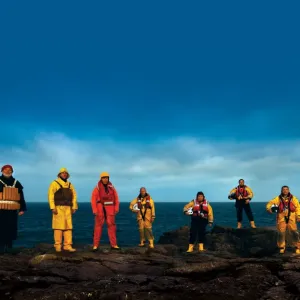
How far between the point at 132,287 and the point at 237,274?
3.32 metres

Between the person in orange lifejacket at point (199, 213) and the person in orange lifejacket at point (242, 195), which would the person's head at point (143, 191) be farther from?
the person in orange lifejacket at point (242, 195)

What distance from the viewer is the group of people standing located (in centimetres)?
1309

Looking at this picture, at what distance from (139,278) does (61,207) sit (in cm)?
477

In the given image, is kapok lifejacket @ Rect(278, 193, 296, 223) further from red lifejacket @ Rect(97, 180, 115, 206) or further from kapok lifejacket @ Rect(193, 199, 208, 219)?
red lifejacket @ Rect(97, 180, 115, 206)

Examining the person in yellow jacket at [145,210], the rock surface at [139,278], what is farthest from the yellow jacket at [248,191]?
the rock surface at [139,278]

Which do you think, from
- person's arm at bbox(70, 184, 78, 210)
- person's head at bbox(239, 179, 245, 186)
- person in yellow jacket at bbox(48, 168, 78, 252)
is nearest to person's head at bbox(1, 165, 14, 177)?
person in yellow jacket at bbox(48, 168, 78, 252)

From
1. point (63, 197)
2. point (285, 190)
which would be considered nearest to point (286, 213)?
point (285, 190)

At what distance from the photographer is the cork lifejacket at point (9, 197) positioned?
13.4 m

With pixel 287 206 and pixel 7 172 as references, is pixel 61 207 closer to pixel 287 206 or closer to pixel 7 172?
pixel 7 172

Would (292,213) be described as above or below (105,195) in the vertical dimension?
below

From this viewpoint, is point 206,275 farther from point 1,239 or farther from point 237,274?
point 1,239

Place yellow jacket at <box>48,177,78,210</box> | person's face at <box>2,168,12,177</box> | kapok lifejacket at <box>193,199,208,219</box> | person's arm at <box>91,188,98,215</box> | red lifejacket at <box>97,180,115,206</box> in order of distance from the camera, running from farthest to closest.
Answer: kapok lifejacket at <box>193,199,208,219</box> → red lifejacket at <box>97,180,115,206</box> → person's arm at <box>91,188,98,215</box> → person's face at <box>2,168,12,177</box> → yellow jacket at <box>48,177,78,210</box>

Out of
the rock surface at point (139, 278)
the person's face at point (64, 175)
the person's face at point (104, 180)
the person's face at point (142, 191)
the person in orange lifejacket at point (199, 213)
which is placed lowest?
the rock surface at point (139, 278)

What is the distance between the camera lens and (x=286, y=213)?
15.2m
